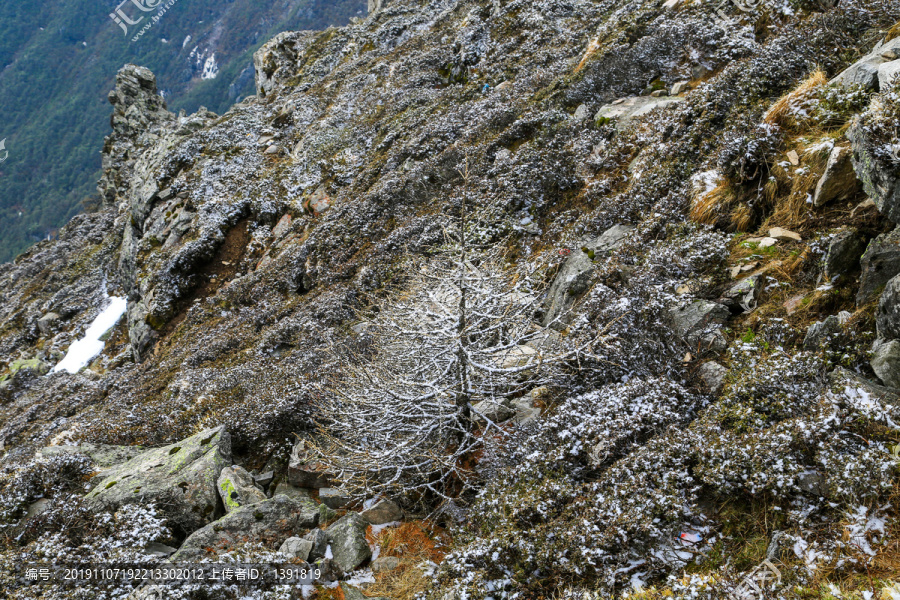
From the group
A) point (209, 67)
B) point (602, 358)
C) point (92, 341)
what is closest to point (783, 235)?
point (602, 358)

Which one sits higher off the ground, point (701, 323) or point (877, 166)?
point (877, 166)

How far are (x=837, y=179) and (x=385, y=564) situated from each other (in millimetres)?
7217

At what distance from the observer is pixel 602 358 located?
198 inches

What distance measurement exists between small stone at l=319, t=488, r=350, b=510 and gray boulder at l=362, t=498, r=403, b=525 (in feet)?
1.88

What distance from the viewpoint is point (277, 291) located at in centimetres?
1583

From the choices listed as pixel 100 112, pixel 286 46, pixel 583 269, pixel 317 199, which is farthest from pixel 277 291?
pixel 100 112

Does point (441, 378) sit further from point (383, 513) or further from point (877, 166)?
point (877, 166)

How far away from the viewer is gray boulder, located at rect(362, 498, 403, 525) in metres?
6.28

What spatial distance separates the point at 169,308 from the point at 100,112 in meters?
200

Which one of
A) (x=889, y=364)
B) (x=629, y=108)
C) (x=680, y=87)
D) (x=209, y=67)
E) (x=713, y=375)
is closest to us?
(x=889, y=364)

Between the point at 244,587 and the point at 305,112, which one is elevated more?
the point at 305,112

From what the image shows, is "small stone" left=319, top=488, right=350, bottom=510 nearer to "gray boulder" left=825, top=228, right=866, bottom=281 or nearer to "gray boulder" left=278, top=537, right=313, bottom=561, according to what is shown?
"gray boulder" left=278, top=537, right=313, bottom=561

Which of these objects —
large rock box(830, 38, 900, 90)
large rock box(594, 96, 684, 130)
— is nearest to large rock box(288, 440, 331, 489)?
large rock box(830, 38, 900, 90)

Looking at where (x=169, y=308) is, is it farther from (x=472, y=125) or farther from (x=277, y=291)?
(x=472, y=125)
